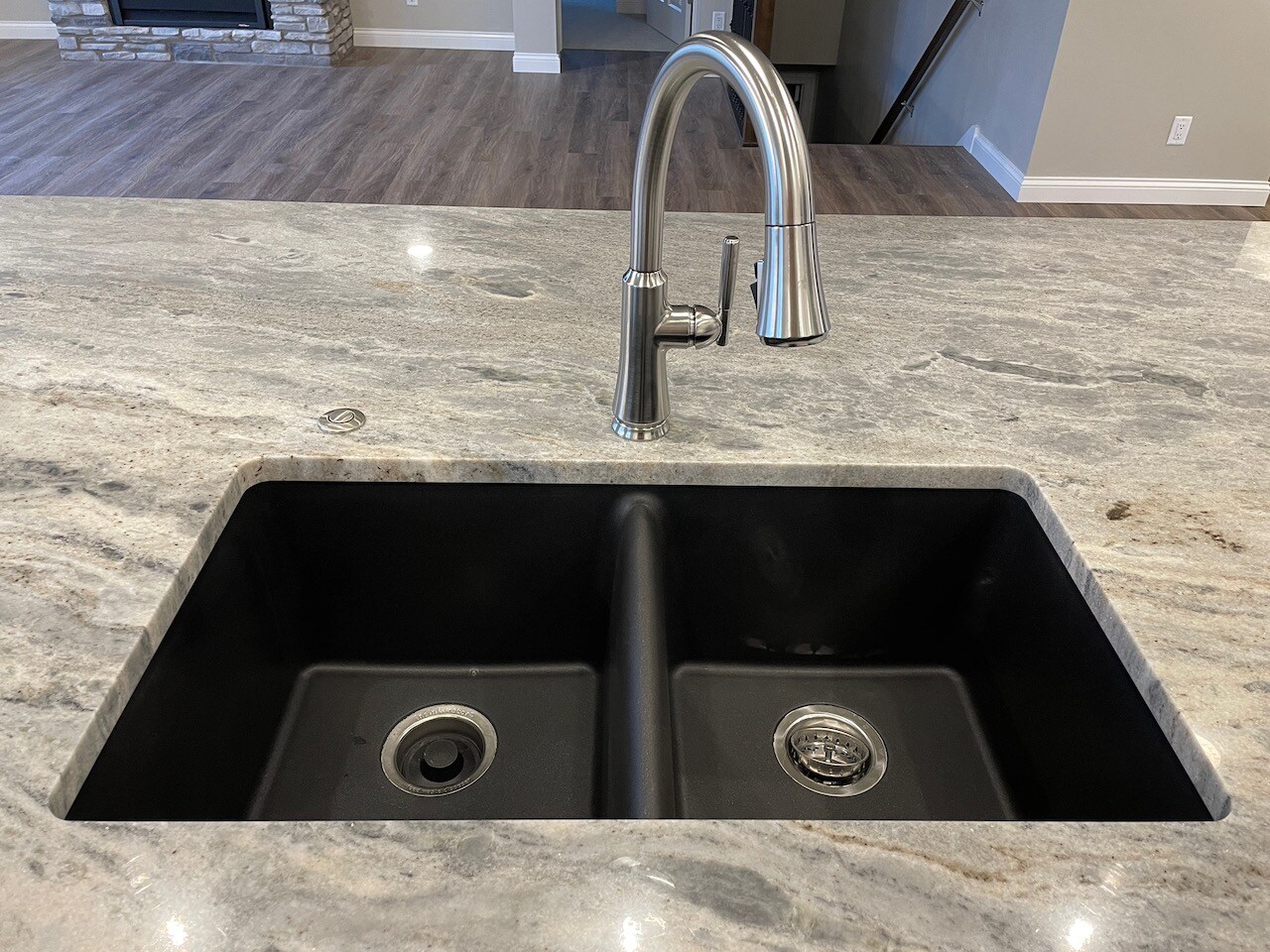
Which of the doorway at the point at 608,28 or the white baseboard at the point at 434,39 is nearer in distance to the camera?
the white baseboard at the point at 434,39

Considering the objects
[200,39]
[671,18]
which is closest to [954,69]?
[671,18]

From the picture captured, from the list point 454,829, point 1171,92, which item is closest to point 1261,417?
point 454,829

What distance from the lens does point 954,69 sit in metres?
5.30

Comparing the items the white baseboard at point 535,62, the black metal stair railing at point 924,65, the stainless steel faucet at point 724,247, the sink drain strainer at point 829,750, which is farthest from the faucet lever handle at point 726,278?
the white baseboard at point 535,62

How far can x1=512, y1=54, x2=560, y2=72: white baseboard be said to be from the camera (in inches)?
250

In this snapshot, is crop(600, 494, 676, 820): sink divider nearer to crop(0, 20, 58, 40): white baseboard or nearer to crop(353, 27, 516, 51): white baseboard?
crop(353, 27, 516, 51): white baseboard

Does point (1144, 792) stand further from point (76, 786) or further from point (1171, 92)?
point (1171, 92)

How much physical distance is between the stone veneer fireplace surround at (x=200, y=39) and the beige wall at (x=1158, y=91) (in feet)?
14.6

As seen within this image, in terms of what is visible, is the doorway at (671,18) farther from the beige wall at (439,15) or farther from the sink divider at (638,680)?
the sink divider at (638,680)

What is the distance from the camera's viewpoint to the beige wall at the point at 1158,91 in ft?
13.1

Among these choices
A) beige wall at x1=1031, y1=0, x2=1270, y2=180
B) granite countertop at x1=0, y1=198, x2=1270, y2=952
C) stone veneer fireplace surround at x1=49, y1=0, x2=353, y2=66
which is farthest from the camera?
stone veneer fireplace surround at x1=49, y1=0, x2=353, y2=66

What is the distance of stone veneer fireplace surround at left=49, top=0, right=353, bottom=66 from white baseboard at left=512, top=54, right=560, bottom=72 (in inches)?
47.1

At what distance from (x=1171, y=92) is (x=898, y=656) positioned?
420 centimetres

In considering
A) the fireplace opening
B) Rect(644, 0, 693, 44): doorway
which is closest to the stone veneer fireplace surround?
the fireplace opening
